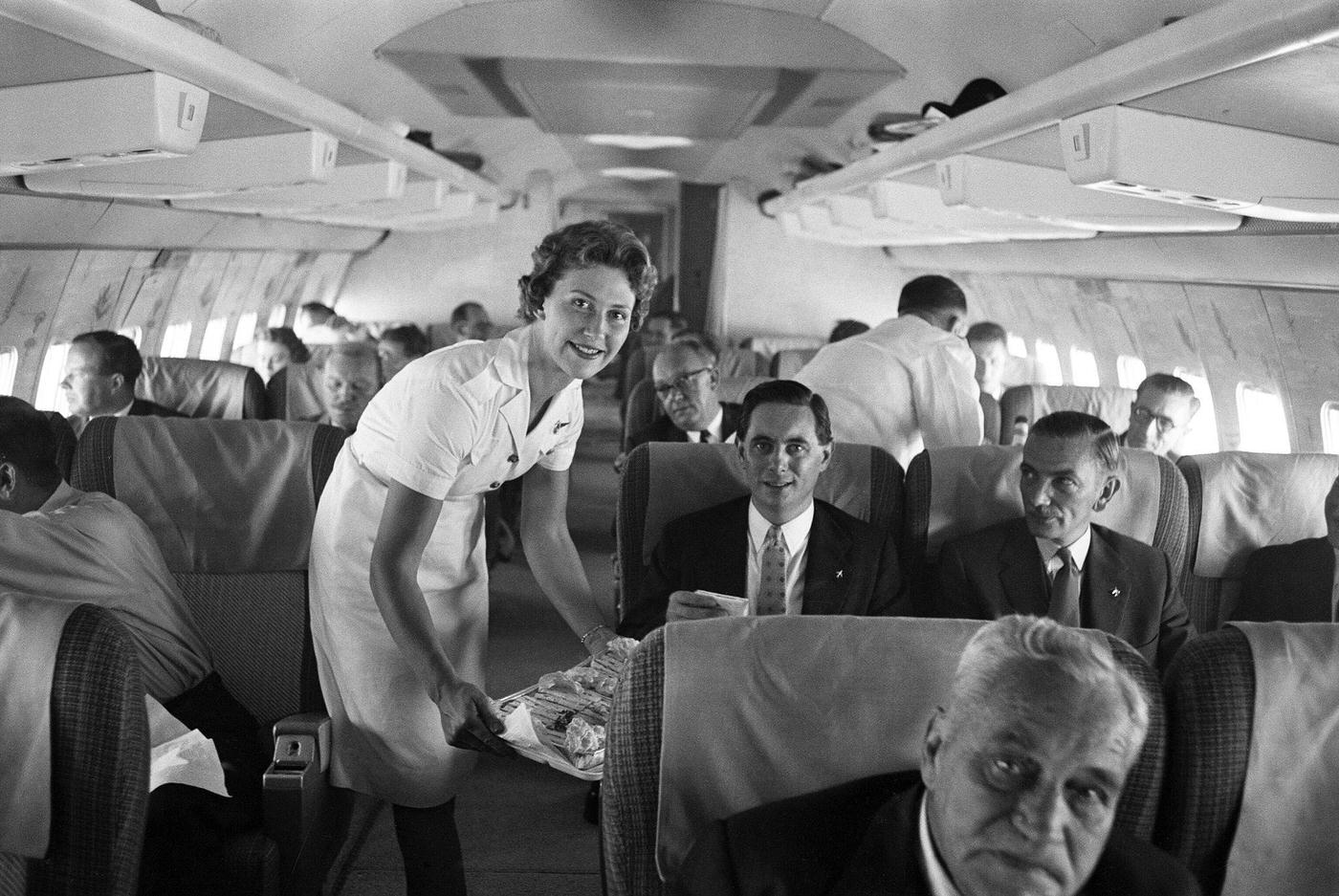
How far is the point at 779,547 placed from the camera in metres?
3.20

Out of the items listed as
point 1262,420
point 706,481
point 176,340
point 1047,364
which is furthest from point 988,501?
point 176,340

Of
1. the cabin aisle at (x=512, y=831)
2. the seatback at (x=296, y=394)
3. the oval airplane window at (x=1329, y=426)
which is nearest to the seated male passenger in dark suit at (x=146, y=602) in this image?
the cabin aisle at (x=512, y=831)

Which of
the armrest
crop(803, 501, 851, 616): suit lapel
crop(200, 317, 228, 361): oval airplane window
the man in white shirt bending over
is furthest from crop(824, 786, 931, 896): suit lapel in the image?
crop(200, 317, 228, 361): oval airplane window

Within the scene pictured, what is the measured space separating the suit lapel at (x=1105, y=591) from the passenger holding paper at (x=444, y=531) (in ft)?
4.65

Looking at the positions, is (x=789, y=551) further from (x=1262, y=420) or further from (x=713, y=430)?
(x=1262, y=420)

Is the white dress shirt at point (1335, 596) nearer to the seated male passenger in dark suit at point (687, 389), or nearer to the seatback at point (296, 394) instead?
the seated male passenger in dark suit at point (687, 389)

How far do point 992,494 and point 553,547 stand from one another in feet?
4.67

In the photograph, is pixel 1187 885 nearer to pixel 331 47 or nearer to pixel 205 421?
pixel 205 421

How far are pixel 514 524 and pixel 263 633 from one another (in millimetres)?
4885

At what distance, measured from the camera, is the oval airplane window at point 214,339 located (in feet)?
33.5

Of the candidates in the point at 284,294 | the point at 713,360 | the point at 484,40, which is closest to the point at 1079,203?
the point at 713,360

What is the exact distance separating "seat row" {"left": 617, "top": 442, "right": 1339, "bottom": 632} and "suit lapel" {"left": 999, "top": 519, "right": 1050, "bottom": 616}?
0.66ft

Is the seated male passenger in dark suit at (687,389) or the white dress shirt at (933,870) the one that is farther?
the seated male passenger in dark suit at (687,389)

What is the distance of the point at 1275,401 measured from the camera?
6367 mm
